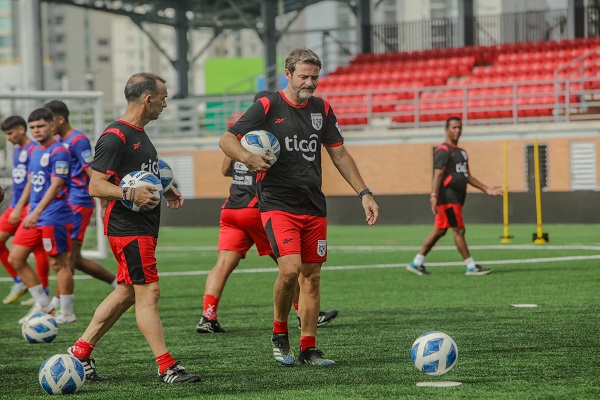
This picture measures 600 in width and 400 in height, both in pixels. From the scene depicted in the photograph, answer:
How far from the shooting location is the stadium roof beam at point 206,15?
42.3 metres

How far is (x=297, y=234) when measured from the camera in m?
7.71

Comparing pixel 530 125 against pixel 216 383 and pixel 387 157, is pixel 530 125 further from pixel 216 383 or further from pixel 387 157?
pixel 216 383

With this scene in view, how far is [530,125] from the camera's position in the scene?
95.5 feet

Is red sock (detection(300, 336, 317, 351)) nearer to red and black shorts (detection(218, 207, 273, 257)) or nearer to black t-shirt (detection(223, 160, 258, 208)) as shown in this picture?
red and black shorts (detection(218, 207, 273, 257))

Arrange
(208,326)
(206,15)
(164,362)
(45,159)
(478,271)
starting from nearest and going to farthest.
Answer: (164,362)
(208,326)
(45,159)
(478,271)
(206,15)

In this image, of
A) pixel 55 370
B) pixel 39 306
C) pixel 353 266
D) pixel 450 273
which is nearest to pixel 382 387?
pixel 55 370

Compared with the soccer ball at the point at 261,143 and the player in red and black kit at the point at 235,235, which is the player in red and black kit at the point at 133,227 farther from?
the player in red and black kit at the point at 235,235

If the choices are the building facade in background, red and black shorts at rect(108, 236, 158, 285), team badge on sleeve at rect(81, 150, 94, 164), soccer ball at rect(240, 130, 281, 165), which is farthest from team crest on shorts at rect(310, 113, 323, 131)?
the building facade in background

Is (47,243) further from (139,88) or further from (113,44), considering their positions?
(113,44)

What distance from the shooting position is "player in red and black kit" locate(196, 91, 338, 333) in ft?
32.5

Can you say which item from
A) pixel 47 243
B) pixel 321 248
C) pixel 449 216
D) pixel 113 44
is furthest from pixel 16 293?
pixel 113 44

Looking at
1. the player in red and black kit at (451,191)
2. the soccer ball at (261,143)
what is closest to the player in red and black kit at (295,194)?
the soccer ball at (261,143)

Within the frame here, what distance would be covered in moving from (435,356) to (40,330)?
13.0ft

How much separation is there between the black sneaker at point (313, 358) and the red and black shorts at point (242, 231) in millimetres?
2275
